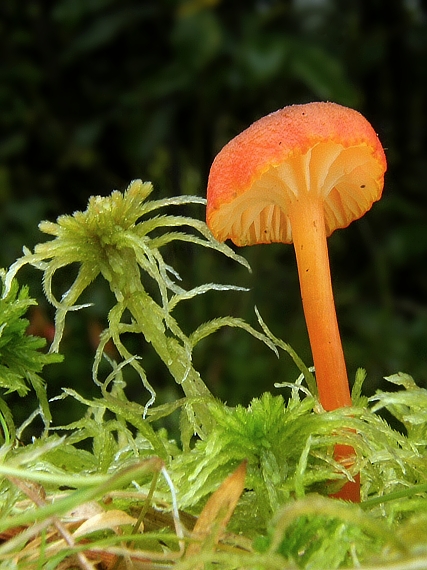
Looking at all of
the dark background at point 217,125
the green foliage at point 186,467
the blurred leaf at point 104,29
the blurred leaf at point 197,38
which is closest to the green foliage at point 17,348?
the green foliage at point 186,467

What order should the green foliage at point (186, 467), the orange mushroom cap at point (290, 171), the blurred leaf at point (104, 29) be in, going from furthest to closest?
the blurred leaf at point (104, 29), the orange mushroom cap at point (290, 171), the green foliage at point (186, 467)

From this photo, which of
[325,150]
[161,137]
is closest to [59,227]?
[325,150]

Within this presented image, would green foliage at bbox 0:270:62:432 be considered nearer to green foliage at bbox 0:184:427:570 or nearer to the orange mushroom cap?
green foliage at bbox 0:184:427:570

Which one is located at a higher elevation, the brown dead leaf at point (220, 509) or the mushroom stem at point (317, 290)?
the mushroom stem at point (317, 290)

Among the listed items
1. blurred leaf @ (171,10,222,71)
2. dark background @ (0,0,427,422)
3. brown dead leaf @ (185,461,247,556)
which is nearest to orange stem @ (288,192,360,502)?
brown dead leaf @ (185,461,247,556)

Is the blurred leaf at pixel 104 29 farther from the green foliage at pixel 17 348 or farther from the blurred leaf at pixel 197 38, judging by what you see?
the green foliage at pixel 17 348

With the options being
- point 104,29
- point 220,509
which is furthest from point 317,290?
point 104,29

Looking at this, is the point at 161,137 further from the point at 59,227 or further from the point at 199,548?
the point at 199,548
